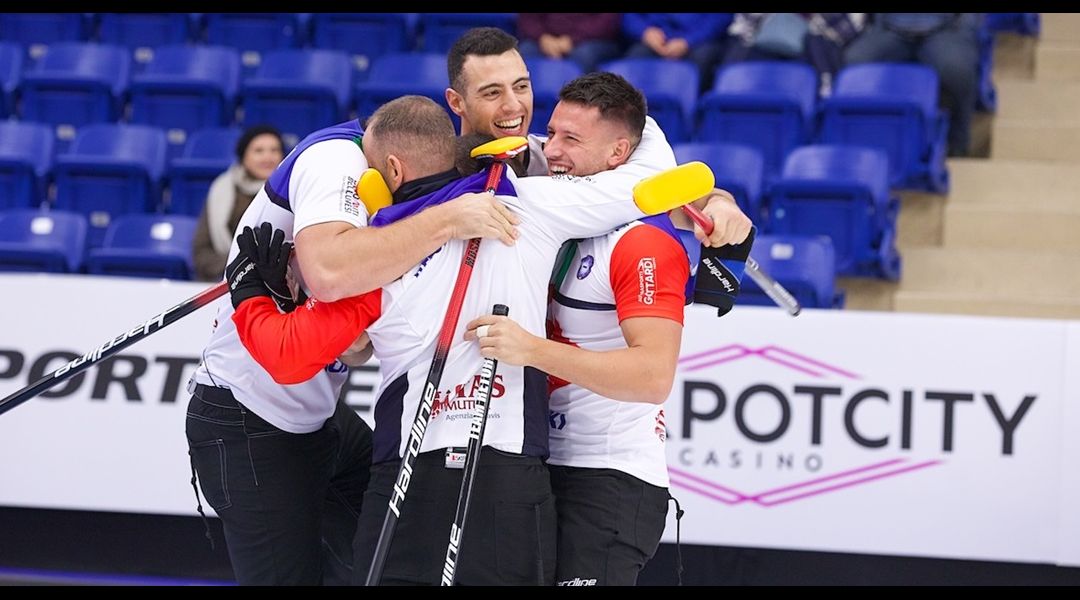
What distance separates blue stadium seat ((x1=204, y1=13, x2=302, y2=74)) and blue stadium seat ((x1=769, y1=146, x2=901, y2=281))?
4324 millimetres

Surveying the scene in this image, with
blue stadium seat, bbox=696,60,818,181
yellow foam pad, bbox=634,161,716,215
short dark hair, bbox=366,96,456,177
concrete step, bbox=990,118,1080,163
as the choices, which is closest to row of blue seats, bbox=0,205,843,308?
blue stadium seat, bbox=696,60,818,181

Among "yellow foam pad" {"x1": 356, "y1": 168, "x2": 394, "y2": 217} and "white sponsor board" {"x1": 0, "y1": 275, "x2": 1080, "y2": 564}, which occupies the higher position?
"yellow foam pad" {"x1": 356, "y1": 168, "x2": 394, "y2": 217}

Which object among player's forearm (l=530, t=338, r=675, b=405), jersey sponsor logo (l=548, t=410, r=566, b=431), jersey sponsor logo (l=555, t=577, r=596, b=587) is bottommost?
Result: jersey sponsor logo (l=555, t=577, r=596, b=587)

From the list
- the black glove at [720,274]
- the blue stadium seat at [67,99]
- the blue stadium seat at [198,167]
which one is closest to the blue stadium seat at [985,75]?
the blue stadium seat at [198,167]

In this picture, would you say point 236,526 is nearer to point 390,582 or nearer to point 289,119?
point 390,582

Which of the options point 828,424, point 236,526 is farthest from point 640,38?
point 236,526

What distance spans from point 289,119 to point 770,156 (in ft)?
10.7

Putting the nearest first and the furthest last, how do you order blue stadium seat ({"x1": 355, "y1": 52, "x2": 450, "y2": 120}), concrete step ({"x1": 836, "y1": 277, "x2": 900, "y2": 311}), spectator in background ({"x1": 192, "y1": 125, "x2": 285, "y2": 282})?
spectator in background ({"x1": 192, "y1": 125, "x2": 285, "y2": 282}) < concrete step ({"x1": 836, "y1": 277, "x2": 900, "y2": 311}) < blue stadium seat ({"x1": 355, "y1": 52, "x2": 450, "y2": 120})

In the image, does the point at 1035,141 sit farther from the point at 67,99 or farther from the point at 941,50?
the point at 67,99

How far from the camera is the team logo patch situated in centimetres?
362

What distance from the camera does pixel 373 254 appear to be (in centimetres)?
336

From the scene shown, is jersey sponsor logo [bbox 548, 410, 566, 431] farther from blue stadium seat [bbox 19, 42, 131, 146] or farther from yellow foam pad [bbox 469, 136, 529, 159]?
blue stadium seat [bbox 19, 42, 131, 146]

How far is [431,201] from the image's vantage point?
11.6 ft

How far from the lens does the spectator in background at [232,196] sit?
7770 millimetres
